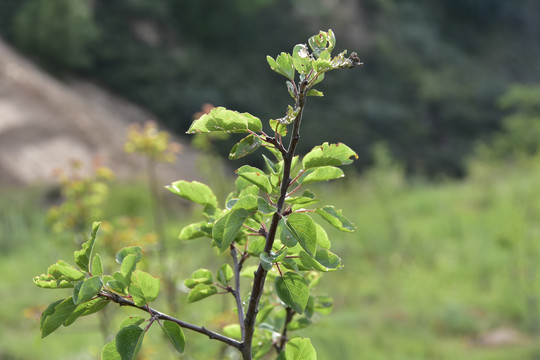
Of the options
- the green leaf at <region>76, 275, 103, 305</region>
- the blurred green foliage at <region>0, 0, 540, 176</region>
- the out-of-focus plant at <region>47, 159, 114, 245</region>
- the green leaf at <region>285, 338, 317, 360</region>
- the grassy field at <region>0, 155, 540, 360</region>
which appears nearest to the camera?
the green leaf at <region>76, 275, 103, 305</region>

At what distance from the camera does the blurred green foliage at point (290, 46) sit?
1318cm

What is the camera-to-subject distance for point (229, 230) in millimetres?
641

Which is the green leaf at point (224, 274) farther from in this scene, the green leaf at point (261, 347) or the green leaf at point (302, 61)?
the green leaf at point (302, 61)

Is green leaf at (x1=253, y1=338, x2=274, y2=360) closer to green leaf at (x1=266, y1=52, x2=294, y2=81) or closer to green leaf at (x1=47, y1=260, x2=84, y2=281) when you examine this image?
green leaf at (x1=47, y1=260, x2=84, y2=281)

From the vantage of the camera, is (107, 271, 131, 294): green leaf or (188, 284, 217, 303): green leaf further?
(188, 284, 217, 303): green leaf

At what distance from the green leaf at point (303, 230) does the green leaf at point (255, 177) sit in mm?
51

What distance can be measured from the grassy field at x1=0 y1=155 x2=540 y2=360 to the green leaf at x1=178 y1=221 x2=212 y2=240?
1365 mm

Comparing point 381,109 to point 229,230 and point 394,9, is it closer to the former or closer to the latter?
point 394,9

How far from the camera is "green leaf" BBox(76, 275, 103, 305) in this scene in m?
0.62

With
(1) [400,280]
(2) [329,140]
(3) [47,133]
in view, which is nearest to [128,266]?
(1) [400,280]

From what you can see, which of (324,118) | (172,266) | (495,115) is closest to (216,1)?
(324,118)

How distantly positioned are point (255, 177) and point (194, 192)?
16 cm

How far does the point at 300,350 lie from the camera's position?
73 cm

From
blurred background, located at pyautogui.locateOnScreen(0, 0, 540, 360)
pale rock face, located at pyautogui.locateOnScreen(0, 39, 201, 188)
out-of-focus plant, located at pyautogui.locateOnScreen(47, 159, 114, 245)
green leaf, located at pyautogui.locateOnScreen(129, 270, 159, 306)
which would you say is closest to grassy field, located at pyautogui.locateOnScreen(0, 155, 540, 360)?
blurred background, located at pyautogui.locateOnScreen(0, 0, 540, 360)
